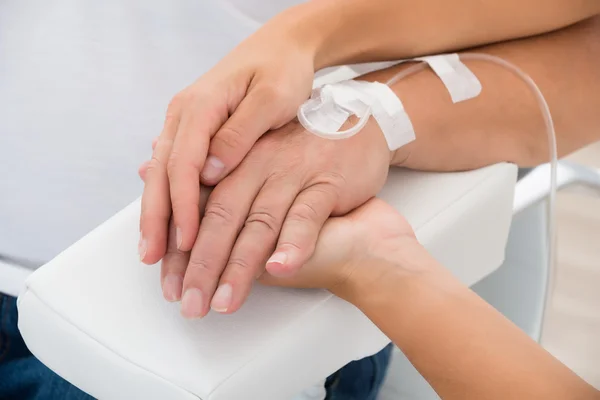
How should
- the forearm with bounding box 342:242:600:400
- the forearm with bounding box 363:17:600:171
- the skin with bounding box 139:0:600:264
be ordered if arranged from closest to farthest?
the forearm with bounding box 342:242:600:400
the skin with bounding box 139:0:600:264
the forearm with bounding box 363:17:600:171

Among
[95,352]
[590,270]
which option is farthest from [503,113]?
[590,270]

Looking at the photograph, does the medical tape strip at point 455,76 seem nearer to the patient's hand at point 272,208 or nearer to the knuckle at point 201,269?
the patient's hand at point 272,208

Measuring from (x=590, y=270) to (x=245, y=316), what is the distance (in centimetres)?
142

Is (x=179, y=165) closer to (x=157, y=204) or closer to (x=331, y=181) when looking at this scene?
(x=157, y=204)

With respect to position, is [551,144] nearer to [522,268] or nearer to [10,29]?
[522,268]

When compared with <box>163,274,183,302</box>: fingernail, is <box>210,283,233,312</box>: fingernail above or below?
above

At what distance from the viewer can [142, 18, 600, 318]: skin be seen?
651 mm

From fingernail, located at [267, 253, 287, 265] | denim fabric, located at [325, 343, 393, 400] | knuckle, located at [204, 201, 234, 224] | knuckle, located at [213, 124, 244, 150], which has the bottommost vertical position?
denim fabric, located at [325, 343, 393, 400]

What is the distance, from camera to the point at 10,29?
1108mm

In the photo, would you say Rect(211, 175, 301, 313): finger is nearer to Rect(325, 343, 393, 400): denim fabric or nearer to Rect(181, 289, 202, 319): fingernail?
Rect(181, 289, 202, 319): fingernail

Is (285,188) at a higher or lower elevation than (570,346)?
higher

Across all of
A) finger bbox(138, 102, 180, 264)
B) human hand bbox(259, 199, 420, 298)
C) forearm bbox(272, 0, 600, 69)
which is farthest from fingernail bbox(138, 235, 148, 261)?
forearm bbox(272, 0, 600, 69)

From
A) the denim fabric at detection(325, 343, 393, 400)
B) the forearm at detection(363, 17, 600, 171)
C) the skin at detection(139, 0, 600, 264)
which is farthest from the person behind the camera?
the denim fabric at detection(325, 343, 393, 400)

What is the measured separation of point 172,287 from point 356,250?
7.2 inches
